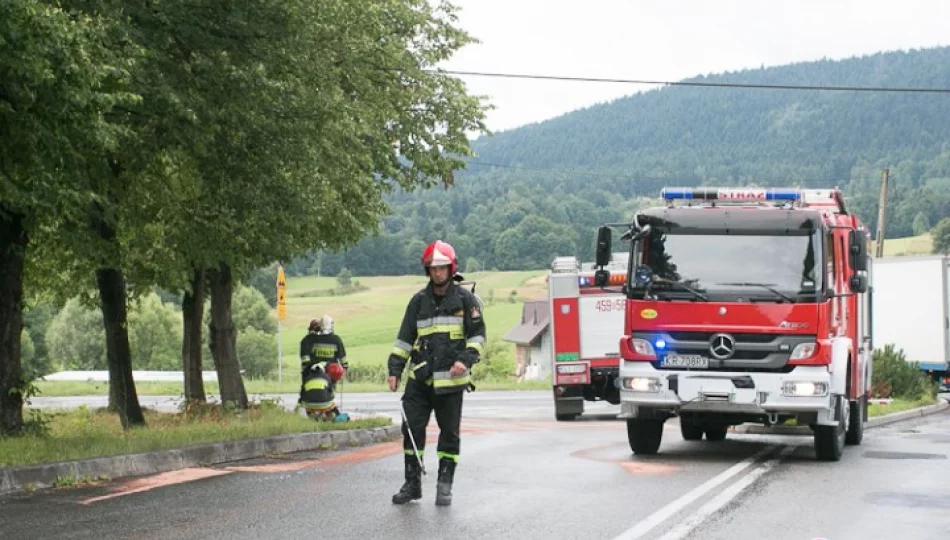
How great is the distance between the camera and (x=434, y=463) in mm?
14414

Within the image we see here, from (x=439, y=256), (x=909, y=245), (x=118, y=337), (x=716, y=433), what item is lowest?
(x=716, y=433)

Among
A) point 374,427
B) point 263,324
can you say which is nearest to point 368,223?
point 374,427

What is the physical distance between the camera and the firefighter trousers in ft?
35.4

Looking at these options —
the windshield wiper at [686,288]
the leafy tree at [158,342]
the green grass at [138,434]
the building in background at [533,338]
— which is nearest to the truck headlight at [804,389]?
the windshield wiper at [686,288]

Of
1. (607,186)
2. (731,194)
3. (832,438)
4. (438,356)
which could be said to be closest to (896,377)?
(731,194)

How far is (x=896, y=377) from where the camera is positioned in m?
32.0

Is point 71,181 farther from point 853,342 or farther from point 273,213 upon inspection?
point 853,342

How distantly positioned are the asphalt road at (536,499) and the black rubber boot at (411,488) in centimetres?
16

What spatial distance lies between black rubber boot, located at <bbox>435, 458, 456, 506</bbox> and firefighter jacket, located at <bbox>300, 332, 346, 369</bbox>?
31.0ft

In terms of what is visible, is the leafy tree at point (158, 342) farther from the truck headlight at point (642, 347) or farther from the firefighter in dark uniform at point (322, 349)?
the truck headlight at point (642, 347)

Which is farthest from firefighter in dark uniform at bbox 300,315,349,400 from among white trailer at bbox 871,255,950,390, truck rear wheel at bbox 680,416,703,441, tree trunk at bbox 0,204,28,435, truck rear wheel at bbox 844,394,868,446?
white trailer at bbox 871,255,950,390

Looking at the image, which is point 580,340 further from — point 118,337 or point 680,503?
point 680,503

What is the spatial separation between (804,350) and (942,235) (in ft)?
325

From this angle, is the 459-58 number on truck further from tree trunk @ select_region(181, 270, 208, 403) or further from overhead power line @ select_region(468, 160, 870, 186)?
overhead power line @ select_region(468, 160, 870, 186)
